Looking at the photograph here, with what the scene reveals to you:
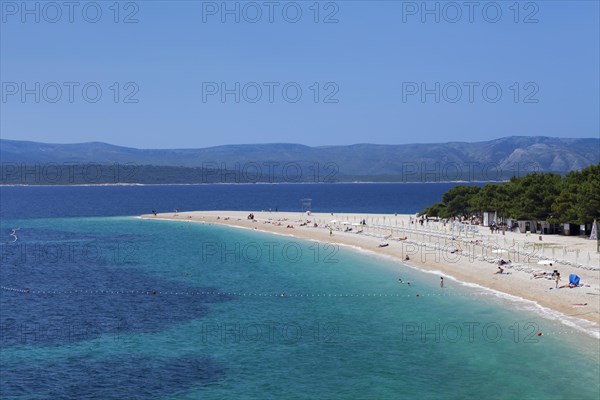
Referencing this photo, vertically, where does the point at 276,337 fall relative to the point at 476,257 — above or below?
below

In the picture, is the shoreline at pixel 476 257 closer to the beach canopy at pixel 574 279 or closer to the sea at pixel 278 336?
the beach canopy at pixel 574 279

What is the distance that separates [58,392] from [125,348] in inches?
255

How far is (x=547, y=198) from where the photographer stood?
71938 mm

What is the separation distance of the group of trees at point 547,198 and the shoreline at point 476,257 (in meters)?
2.91

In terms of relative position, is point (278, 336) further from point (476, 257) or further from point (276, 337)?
point (476, 257)

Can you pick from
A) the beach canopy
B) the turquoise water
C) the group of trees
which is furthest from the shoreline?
the group of trees

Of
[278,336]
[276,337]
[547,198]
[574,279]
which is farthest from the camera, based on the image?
[547,198]

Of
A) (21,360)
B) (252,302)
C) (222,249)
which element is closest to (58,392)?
(21,360)

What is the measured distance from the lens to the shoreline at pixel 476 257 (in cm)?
4053

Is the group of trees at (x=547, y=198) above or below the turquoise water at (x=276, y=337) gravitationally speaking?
above

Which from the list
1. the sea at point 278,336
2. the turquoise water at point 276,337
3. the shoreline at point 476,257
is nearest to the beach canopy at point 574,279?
the shoreline at point 476,257

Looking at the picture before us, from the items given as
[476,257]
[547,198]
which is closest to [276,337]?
[476,257]

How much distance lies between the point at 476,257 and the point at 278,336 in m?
29.5

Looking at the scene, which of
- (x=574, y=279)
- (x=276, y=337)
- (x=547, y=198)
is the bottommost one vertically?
(x=276, y=337)
